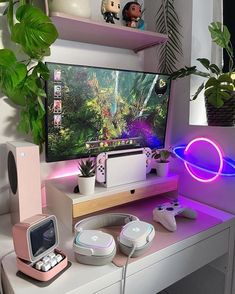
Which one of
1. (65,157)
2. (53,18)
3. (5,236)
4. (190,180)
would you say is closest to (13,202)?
(5,236)

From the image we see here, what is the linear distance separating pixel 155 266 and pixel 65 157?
1.78ft

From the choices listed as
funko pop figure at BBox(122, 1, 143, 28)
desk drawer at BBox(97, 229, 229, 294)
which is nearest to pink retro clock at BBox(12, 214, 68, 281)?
desk drawer at BBox(97, 229, 229, 294)

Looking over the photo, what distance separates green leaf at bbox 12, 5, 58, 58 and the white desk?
2.27 feet

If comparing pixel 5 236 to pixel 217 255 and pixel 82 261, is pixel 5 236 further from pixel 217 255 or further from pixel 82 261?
pixel 217 255

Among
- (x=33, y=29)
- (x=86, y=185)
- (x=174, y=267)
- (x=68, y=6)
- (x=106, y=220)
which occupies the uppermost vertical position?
(x=68, y=6)

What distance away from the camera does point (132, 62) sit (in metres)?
1.39

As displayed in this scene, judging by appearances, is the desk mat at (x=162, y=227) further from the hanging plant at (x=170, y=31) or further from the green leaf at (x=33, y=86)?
the hanging plant at (x=170, y=31)

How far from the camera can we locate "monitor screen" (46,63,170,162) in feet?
3.17

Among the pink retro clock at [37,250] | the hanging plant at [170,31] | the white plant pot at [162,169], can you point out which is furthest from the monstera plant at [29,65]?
the hanging plant at [170,31]

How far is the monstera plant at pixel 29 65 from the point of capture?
83 cm

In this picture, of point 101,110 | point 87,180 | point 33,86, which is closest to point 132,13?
point 101,110

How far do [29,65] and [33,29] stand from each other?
0.25 metres

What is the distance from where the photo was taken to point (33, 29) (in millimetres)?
832

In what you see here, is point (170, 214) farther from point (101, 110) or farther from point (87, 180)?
point (101, 110)
